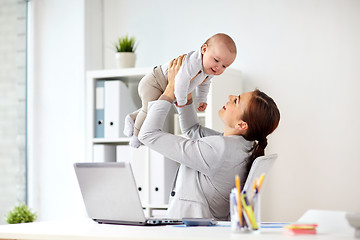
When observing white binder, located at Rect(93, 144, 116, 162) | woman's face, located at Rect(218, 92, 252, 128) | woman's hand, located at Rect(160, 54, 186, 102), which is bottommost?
white binder, located at Rect(93, 144, 116, 162)

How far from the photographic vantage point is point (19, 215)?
156 inches

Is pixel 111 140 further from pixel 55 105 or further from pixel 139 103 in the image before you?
pixel 55 105

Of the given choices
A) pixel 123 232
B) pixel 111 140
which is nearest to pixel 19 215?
pixel 111 140

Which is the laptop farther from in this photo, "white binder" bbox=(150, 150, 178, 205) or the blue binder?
the blue binder

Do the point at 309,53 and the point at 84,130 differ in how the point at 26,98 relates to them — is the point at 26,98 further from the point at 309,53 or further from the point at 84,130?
the point at 309,53

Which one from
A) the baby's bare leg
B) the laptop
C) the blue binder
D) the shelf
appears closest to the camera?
the laptop

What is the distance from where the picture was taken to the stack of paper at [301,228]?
64.3 inches

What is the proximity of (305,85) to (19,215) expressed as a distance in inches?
82.1

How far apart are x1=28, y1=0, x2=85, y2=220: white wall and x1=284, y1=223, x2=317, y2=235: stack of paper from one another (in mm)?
2734

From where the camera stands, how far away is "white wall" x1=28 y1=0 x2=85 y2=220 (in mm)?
4254

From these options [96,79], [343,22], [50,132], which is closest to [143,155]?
[96,79]

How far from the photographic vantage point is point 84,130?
13.8ft

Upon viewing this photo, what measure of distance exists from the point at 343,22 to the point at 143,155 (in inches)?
59.2

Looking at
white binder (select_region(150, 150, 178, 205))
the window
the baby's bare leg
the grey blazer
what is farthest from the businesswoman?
the window
